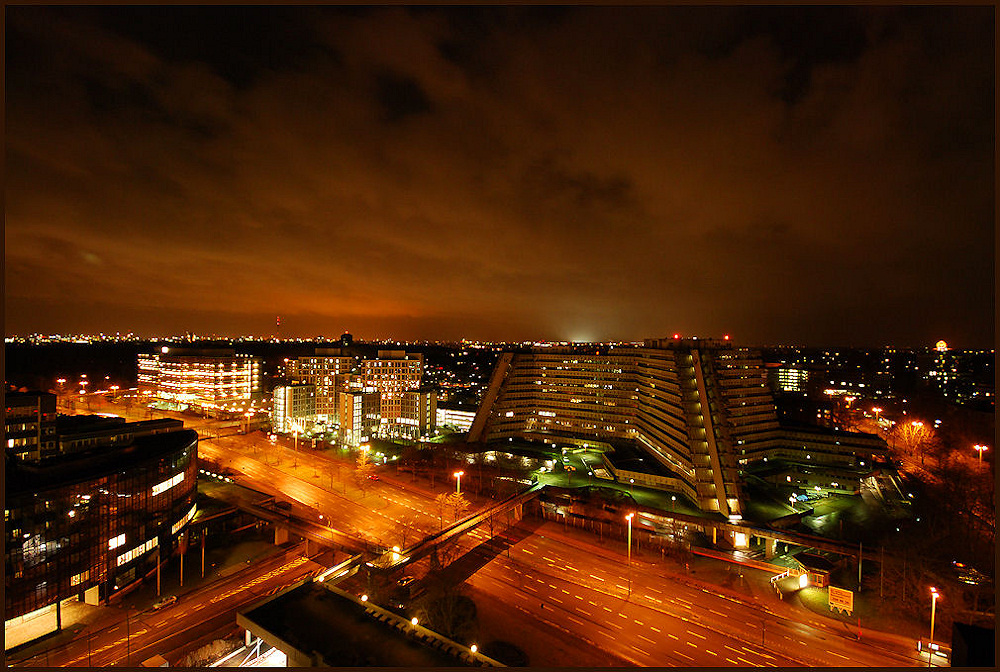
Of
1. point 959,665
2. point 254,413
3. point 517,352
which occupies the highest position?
point 517,352

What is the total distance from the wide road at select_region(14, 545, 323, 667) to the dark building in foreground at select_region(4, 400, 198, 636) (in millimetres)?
3329

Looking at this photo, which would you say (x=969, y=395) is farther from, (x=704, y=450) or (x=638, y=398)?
(x=704, y=450)

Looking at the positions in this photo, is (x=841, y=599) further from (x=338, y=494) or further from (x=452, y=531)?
(x=338, y=494)

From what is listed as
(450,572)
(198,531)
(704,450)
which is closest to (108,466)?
(198,531)

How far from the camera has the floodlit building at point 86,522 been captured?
25766 mm

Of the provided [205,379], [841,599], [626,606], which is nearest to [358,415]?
[205,379]

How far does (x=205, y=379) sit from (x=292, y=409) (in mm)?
34115

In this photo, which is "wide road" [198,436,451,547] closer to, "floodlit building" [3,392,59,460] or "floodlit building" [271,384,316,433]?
"floodlit building" [271,384,316,433]

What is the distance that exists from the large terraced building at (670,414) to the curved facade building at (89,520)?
36.1 meters

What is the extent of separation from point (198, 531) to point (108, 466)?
341 inches

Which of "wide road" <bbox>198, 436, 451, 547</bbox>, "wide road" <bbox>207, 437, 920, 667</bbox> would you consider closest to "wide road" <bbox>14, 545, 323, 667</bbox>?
"wide road" <bbox>198, 436, 451, 547</bbox>

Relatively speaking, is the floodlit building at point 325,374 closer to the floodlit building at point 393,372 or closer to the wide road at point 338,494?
the floodlit building at point 393,372

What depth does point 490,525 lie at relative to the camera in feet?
128

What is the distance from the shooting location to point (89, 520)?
94.0 feet
